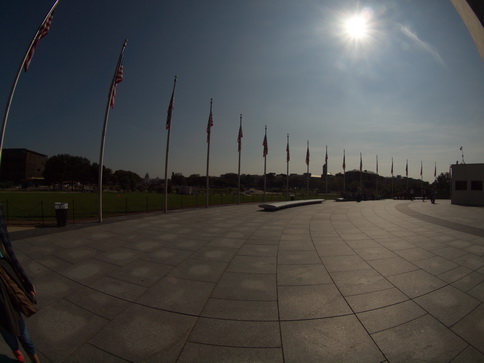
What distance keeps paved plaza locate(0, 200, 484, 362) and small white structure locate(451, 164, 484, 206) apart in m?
30.0

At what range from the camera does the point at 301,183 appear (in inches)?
6014

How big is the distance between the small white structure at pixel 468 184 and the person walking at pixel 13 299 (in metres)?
40.2

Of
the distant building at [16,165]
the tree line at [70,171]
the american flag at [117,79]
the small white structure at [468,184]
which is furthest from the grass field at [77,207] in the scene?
the distant building at [16,165]

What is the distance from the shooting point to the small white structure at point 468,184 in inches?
1137

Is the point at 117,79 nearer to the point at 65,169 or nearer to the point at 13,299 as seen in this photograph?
the point at 13,299

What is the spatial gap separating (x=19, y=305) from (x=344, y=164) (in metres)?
46.4

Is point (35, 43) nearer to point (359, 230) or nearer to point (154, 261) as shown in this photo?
point (154, 261)

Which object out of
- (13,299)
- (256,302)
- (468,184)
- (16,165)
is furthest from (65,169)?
(468,184)

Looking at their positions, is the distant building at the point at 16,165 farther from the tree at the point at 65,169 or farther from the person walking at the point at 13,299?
the person walking at the point at 13,299

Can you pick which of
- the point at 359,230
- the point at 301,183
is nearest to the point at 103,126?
the point at 359,230

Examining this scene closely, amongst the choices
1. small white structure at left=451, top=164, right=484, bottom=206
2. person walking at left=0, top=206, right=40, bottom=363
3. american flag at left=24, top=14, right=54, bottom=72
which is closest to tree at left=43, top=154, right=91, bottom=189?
american flag at left=24, top=14, right=54, bottom=72

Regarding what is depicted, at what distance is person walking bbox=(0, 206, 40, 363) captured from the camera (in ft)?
7.73

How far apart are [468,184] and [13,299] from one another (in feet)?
134

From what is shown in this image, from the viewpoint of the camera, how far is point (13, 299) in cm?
244
